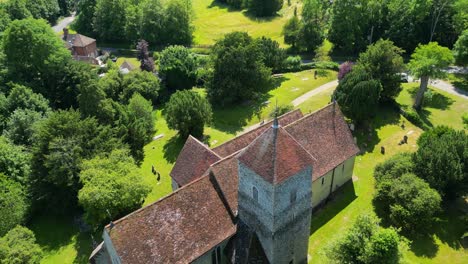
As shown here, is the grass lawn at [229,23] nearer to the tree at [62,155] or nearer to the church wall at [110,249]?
the tree at [62,155]

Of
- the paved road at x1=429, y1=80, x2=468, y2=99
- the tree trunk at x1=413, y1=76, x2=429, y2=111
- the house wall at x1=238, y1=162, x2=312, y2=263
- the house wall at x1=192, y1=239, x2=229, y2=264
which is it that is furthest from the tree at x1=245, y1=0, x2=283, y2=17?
the house wall at x1=192, y1=239, x2=229, y2=264

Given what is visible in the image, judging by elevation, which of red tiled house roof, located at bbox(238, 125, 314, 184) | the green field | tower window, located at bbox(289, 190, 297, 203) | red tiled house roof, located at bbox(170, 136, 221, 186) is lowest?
the green field

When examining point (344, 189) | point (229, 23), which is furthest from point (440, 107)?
point (229, 23)

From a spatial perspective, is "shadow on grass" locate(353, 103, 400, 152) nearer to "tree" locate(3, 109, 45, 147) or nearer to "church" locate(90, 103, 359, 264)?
"church" locate(90, 103, 359, 264)

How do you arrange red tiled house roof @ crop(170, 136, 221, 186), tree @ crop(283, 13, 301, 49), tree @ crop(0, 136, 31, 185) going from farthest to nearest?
tree @ crop(283, 13, 301, 49) → tree @ crop(0, 136, 31, 185) → red tiled house roof @ crop(170, 136, 221, 186)

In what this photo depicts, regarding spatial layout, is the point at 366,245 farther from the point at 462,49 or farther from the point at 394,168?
the point at 462,49

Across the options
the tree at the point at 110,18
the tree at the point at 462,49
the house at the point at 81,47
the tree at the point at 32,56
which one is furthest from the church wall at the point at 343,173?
the tree at the point at 110,18

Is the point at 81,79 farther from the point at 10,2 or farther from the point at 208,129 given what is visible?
the point at 10,2
